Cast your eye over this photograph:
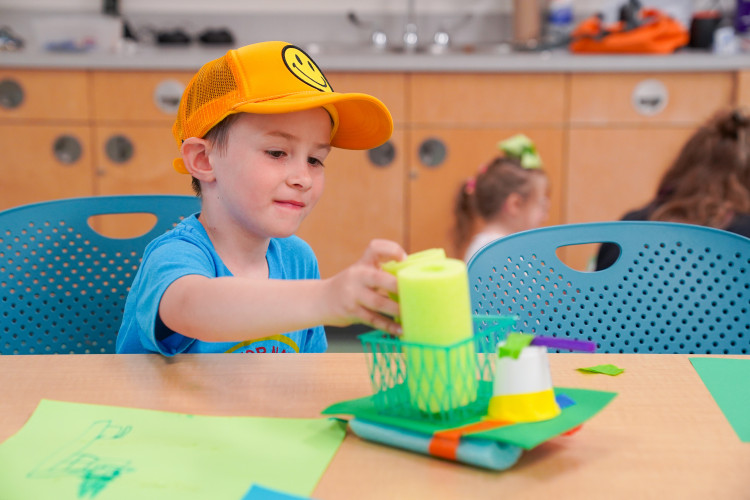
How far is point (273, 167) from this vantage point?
0.89 m

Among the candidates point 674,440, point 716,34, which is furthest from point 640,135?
point 674,440

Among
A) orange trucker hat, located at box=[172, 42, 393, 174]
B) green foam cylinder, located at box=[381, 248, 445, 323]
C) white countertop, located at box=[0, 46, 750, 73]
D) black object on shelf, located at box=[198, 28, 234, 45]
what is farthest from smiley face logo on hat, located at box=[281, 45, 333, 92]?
black object on shelf, located at box=[198, 28, 234, 45]

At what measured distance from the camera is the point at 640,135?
2.84 meters

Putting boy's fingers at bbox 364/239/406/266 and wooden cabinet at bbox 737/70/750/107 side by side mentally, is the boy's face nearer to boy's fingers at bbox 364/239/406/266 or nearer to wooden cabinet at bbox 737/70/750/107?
boy's fingers at bbox 364/239/406/266

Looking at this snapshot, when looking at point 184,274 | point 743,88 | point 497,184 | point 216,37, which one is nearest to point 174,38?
point 216,37

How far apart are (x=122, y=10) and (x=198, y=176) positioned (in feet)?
8.92

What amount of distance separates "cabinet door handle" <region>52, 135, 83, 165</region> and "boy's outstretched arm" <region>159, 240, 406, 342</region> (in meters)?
2.31

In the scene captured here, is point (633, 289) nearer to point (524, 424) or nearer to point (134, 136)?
point (524, 424)

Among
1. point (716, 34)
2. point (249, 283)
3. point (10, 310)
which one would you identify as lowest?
point (10, 310)

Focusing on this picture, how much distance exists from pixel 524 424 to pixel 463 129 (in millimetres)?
2386

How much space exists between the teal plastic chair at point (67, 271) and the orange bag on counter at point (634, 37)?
7.16ft

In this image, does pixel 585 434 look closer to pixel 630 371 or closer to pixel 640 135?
pixel 630 371

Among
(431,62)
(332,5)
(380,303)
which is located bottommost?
(380,303)

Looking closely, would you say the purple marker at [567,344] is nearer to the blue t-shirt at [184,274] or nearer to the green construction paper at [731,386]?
the green construction paper at [731,386]
